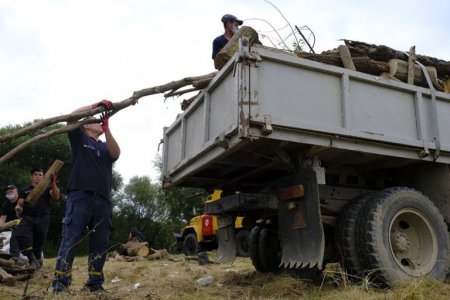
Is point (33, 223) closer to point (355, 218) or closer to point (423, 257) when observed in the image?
point (355, 218)

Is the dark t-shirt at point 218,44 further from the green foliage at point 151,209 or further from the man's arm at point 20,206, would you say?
the green foliage at point 151,209

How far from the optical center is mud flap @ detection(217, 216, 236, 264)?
550cm

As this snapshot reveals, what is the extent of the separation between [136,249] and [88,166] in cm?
814

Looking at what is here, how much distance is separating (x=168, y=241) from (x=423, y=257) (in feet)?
66.5

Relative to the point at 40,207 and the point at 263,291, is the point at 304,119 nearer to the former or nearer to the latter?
the point at 263,291

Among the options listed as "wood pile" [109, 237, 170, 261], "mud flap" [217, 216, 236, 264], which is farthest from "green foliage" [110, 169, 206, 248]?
"mud flap" [217, 216, 236, 264]

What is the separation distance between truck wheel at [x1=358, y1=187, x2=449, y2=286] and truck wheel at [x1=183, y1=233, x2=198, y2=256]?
9.47 metres

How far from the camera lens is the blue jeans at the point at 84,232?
164 inches

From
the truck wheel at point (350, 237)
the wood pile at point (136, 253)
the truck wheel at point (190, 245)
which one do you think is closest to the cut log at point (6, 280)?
the truck wheel at point (350, 237)

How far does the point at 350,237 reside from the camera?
4348 millimetres

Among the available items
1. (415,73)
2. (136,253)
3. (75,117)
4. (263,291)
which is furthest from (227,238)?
(136,253)

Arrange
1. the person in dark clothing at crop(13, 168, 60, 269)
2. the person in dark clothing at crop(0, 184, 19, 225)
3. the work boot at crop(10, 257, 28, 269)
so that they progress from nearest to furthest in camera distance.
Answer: the work boot at crop(10, 257, 28, 269)
the person in dark clothing at crop(13, 168, 60, 269)
the person in dark clothing at crop(0, 184, 19, 225)

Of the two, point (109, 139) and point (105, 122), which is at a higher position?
point (105, 122)

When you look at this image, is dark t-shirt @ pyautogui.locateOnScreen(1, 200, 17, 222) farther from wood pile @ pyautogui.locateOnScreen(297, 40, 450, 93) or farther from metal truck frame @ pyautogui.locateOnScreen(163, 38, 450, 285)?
wood pile @ pyautogui.locateOnScreen(297, 40, 450, 93)
